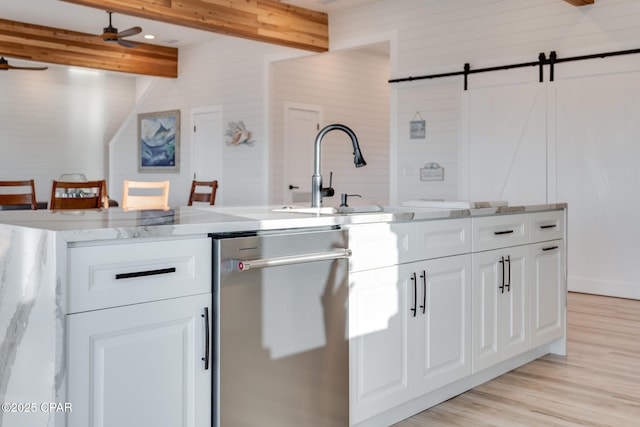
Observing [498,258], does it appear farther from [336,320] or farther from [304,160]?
[304,160]

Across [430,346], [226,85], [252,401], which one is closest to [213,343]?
[252,401]

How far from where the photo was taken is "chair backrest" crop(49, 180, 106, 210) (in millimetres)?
4656

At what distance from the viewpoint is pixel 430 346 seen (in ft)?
8.56

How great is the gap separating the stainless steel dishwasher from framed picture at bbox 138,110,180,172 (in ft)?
26.0

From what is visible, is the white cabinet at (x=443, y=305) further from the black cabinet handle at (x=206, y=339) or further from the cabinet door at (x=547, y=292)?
the black cabinet handle at (x=206, y=339)

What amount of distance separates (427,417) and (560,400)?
68 centimetres

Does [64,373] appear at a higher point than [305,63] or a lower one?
lower

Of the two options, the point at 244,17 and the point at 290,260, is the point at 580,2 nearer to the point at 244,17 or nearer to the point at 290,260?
the point at 244,17

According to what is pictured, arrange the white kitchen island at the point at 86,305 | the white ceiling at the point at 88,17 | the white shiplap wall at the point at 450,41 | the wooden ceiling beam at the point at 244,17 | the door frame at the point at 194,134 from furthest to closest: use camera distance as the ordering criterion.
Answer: the door frame at the point at 194,134
the white ceiling at the point at 88,17
the wooden ceiling beam at the point at 244,17
the white shiplap wall at the point at 450,41
the white kitchen island at the point at 86,305

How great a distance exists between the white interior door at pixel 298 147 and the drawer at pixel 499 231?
17.9 feet

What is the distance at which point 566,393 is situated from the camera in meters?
2.89

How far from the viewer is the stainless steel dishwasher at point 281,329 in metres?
1.83

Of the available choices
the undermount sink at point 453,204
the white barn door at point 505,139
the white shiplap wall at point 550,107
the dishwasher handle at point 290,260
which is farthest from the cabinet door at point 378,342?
the white barn door at point 505,139

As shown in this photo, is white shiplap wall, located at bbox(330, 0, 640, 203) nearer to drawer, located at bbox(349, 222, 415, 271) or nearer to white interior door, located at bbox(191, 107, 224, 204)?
white interior door, located at bbox(191, 107, 224, 204)
